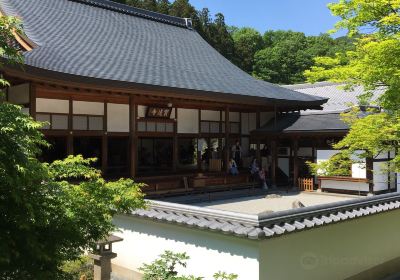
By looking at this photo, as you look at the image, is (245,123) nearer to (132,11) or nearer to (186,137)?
(186,137)

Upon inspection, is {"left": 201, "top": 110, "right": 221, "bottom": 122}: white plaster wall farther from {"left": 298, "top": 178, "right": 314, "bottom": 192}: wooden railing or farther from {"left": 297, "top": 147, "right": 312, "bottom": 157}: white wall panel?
{"left": 298, "top": 178, "right": 314, "bottom": 192}: wooden railing

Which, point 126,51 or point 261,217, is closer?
point 261,217

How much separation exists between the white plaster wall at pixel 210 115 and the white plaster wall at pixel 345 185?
4932 millimetres

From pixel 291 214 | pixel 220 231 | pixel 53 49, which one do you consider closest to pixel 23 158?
pixel 220 231

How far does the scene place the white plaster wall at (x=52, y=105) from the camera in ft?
36.7

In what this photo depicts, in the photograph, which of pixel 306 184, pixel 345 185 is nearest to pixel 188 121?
pixel 306 184

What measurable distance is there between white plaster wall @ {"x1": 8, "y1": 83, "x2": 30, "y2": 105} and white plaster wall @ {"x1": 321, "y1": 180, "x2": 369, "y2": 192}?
11.5m

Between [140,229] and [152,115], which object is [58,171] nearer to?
[140,229]

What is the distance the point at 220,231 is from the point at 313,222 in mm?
1561

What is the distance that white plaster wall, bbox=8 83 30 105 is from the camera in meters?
10.3

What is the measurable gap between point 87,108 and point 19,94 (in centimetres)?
205

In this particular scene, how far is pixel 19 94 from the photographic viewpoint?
1062 cm

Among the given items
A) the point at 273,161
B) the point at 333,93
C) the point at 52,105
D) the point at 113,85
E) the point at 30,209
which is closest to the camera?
the point at 30,209

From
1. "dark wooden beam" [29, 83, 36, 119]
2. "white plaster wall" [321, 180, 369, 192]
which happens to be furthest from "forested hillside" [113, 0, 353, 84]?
"dark wooden beam" [29, 83, 36, 119]
